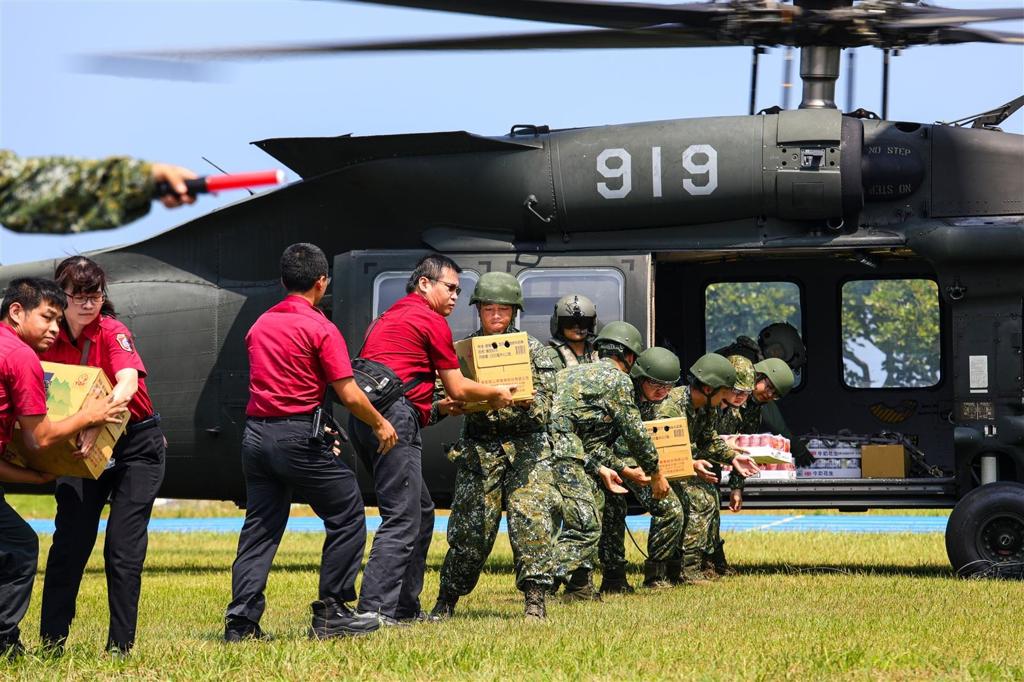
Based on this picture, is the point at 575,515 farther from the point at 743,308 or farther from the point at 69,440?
the point at 743,308

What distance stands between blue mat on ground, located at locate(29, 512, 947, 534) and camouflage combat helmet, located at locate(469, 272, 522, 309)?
9.77 m

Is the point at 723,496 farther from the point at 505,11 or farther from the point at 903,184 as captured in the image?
the point at 505,11

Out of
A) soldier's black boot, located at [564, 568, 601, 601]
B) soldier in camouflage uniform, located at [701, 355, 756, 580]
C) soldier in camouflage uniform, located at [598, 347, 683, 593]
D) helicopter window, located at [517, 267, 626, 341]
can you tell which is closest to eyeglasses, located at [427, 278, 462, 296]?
soldier in camouflage uniform, located at [598, 347, 683, 593]

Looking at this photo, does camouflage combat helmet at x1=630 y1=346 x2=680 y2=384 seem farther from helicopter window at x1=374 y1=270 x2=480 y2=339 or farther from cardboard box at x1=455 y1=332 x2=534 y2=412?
helicopter window at x1=374 y1=270 x2=480 y2=339

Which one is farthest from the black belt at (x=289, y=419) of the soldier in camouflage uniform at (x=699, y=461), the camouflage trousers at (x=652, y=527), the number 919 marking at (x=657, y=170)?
the number 919 marking at (x=657, y=170)

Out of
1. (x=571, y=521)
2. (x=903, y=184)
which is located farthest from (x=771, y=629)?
(x=903, y=184)

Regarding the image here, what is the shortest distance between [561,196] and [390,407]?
4123 millimetres

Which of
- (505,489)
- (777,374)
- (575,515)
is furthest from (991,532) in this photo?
(505,489)

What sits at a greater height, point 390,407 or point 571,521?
point 390,407

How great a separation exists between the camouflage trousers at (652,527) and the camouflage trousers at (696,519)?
0.27 meters

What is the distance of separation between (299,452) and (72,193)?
13.9 feet

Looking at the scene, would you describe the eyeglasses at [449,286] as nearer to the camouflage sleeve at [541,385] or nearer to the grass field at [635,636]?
the camouflage sleeve at [541,385]

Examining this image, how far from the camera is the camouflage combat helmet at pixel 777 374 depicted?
1205 centimetres

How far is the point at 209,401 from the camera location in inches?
514
